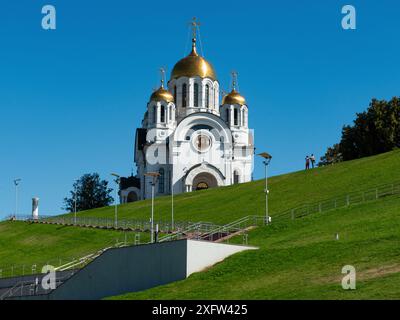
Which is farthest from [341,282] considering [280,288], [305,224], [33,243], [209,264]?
[33,243]

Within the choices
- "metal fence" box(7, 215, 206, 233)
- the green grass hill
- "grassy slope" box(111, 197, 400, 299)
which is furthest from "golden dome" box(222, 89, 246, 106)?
"grassy slope" box(111, 197, 400, 299)

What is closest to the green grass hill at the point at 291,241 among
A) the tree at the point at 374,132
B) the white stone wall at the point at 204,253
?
the white stone wall at the point at 204,253

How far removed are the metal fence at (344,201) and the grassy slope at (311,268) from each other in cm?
A: 703

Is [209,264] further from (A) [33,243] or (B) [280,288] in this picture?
(A) [33,243]

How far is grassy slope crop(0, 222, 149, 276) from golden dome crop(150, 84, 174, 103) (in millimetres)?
31462

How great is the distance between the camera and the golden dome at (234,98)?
105 meters

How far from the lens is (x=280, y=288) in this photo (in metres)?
26.6

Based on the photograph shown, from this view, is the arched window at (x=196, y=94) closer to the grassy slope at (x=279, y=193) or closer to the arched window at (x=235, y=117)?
the arched window at (x=235, y=117)

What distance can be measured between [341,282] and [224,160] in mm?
73998

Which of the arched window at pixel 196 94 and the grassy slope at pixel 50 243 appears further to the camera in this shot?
the arched window at pixel 196 94

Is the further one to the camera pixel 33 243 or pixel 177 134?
pixel 177 134

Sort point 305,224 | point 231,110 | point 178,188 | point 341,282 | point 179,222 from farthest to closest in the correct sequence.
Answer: point 231,110, point 178,188, point 179,222, point 305,224, point 341,282

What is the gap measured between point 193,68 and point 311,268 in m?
75.6

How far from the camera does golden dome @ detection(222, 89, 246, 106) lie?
105 metres
